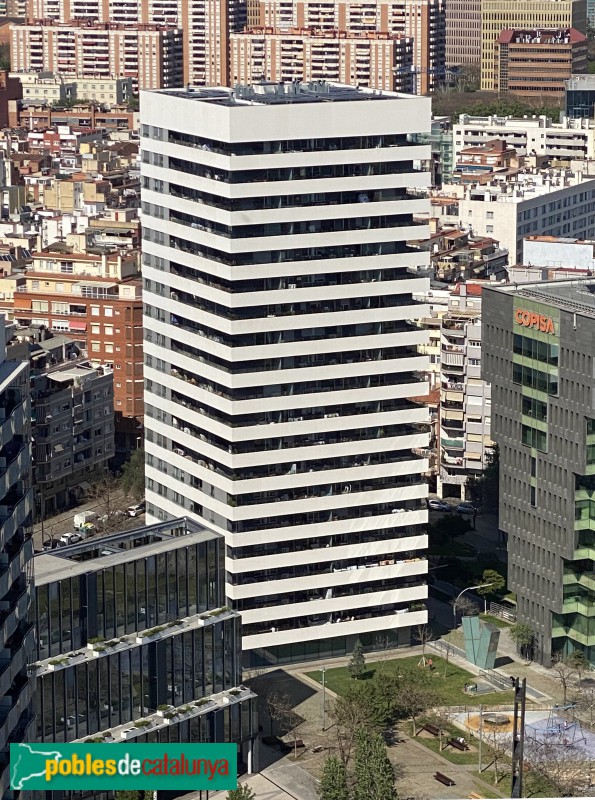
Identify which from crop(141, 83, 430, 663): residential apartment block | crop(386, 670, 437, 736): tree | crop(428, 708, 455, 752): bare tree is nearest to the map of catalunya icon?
crop(428, 708, 455, 752): bare tree

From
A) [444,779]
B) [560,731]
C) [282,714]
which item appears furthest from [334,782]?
[560,731]

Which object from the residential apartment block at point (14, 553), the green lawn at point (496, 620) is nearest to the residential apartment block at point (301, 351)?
the green lawn at point (496, 620)

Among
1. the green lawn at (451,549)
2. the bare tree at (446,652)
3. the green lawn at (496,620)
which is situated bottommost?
the bare tree at (446,652)

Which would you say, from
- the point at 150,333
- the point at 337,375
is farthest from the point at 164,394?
the point at 337,375

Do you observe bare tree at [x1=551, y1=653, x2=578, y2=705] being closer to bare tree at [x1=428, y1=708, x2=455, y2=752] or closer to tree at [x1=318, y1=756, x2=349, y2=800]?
bare tree at [x1=428, y1=708, x2=455, y2=752]

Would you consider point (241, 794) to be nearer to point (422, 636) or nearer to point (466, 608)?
point (422, 636)

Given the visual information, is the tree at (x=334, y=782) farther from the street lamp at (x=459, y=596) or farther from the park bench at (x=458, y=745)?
the street lamp at (x=459, y=596)
